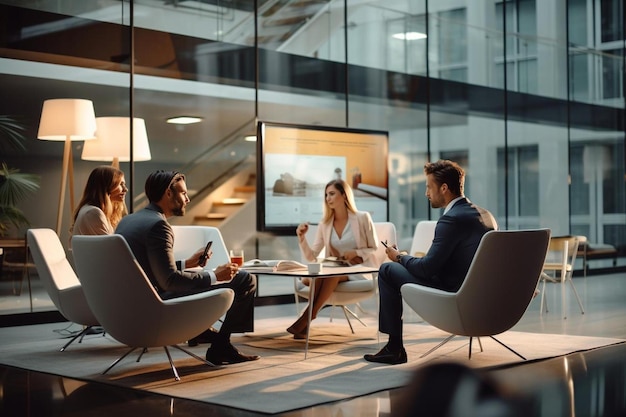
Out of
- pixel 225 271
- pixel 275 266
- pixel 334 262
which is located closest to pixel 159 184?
pixel 225 271

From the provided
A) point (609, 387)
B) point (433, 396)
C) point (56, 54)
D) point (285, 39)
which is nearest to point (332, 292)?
point (609, 387)

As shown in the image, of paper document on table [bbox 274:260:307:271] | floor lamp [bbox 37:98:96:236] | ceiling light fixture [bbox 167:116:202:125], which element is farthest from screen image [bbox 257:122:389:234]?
paper document on table [bbox 274:260:307:271]

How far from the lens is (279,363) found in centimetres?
532

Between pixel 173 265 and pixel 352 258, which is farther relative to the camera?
pixel 352 258

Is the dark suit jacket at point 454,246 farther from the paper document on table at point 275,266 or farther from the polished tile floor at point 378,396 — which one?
the paper document on table at point 275,266

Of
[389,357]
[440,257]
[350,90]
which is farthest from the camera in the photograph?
[350,90]

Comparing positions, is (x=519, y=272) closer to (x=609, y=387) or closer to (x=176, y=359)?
(x=609, y=387)

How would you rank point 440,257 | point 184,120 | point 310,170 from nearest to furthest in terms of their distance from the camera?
1. point 440,257
2. point 184,120
3. point 310,170

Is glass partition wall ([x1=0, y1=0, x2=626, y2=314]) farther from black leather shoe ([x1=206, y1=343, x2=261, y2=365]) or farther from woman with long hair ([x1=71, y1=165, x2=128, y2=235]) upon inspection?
black leather shoe ([x1=206, y1=343, x2=261, y2=365])

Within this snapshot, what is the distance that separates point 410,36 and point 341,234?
4.92 m

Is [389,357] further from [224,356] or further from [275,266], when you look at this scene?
[275,266]

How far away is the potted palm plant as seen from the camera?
288 inches

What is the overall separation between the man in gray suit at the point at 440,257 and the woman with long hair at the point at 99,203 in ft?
7.05

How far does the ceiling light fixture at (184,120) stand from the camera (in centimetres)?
841
